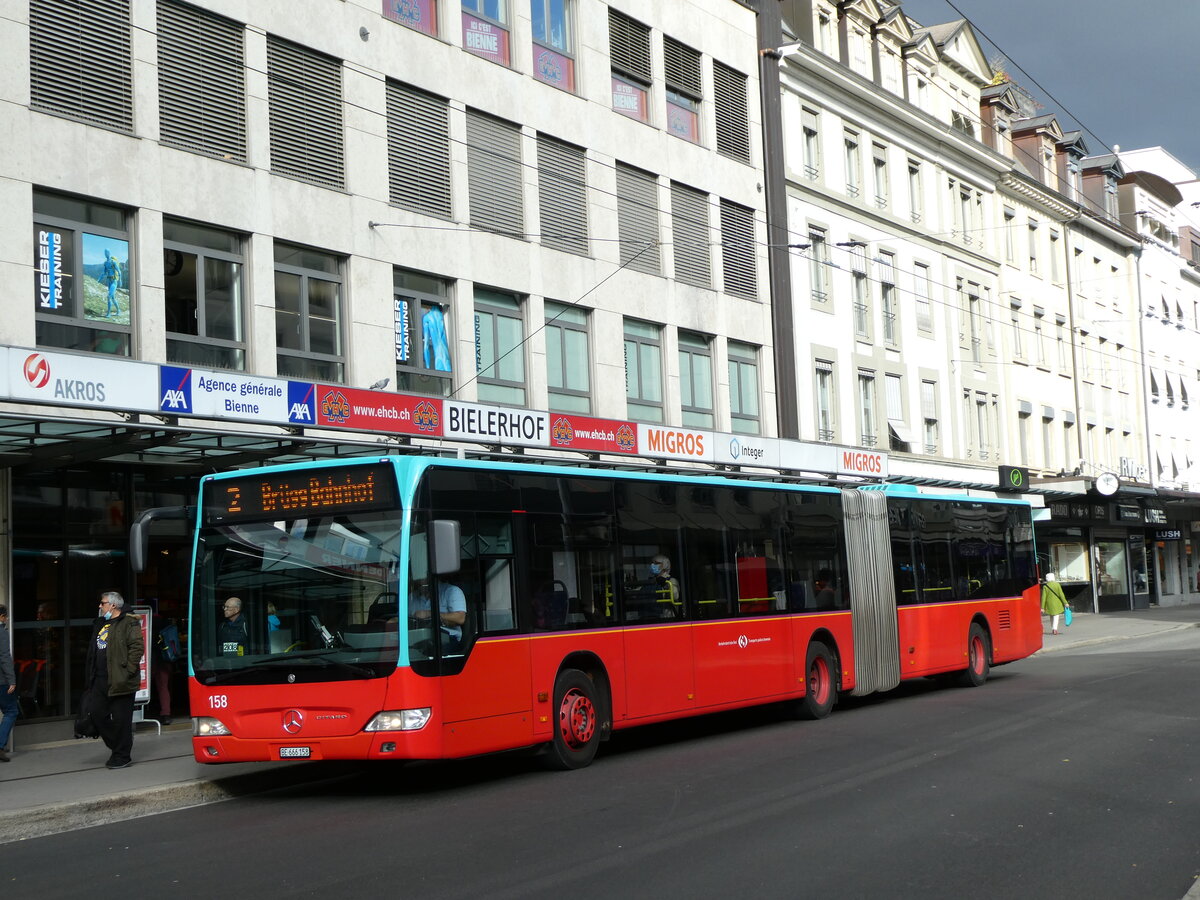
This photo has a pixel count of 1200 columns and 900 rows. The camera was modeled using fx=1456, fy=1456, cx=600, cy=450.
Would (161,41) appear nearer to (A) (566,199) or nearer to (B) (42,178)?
(B) (42,178)

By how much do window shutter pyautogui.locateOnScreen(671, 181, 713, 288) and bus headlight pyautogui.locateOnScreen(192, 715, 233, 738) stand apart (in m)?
18.7


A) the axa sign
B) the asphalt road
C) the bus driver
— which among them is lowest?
the asphalt road

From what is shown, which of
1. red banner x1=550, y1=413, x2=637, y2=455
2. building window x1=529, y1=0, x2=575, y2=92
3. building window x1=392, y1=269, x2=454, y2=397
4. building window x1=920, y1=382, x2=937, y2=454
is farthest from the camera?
building window x1=920, y1=382, x2=937, y2=454

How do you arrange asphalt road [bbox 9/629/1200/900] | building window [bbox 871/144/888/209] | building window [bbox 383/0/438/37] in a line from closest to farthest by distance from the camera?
asphalt road [bbox 9/629/1200/900]
building window [bbox 383/0/438/37]
building window [bbox 871/144/888/209]

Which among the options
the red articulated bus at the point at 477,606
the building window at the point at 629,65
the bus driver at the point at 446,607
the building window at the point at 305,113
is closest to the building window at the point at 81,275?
the building window at the point at 305,113

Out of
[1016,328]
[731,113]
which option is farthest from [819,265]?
[1016,328]

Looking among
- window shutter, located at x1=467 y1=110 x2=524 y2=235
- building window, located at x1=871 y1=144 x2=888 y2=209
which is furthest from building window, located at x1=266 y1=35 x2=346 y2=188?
building window, located at x1=871 y1=144 x2=888 y2=209

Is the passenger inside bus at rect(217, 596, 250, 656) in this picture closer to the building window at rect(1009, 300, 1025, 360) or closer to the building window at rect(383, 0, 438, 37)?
the building window at rect(383, 0, 438, 37)

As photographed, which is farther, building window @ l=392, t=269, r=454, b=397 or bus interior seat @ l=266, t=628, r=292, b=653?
building window @ l=392, t=269, r=454, b=397

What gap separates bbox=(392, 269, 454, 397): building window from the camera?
22844 millimetres

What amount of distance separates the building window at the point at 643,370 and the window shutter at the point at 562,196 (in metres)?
2.28

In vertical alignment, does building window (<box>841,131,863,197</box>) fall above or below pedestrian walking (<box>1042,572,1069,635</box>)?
above

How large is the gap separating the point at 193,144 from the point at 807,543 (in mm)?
9720

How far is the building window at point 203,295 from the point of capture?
19281mm
